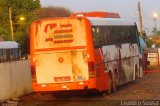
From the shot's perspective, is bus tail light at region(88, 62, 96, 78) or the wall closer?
bus tail light at region(88, 62, 96, 78)

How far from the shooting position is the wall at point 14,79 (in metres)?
21.0

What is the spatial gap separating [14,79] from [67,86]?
2.97m

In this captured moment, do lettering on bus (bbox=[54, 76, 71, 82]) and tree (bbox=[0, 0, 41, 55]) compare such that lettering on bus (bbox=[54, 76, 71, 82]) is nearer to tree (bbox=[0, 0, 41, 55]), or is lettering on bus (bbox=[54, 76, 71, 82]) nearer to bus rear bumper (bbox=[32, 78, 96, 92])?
bus rear bumper (bbox=[32, 78, 96, 92])

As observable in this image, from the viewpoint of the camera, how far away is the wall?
68.9 feet

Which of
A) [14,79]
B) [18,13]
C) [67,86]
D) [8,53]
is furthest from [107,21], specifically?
[18,13]

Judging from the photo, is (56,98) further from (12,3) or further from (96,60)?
(12,3)

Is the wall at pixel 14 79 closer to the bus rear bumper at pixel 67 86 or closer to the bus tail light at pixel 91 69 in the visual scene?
the bus rear bumper at pixel 67 86

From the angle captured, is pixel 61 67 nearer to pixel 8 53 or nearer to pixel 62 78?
pixel 62 78

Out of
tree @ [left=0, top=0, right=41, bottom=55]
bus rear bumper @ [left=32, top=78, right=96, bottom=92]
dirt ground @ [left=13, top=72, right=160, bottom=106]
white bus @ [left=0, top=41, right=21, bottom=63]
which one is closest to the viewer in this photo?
dirt ground @ [left=13, top=72, right=160, bottom=106]

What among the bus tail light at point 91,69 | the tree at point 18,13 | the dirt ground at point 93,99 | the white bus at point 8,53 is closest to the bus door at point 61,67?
the bus tail light at point 91,69

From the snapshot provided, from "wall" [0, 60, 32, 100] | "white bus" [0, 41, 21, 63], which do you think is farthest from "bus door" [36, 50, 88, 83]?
"white bus" [0, 41, 21, 63]

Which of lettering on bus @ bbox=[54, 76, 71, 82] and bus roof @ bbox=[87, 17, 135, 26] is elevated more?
bus roof @ bbox=[87, 17, 135, 26]

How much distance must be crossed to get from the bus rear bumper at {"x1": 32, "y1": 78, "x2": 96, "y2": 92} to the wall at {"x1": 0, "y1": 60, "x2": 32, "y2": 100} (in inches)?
51.2

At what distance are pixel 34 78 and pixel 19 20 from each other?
51.6 metres
